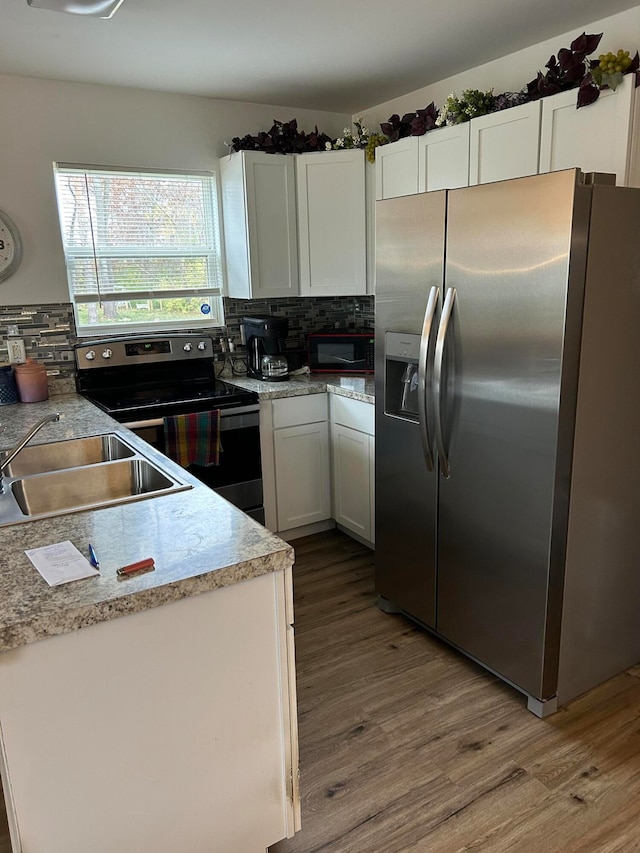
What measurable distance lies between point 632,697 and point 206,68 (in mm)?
3180

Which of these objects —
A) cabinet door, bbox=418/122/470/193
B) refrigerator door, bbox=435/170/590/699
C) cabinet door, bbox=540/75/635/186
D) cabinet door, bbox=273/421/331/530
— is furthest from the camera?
cabinet door, bbox=273/421/331/530

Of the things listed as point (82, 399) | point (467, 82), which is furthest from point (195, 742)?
point (467, 82)

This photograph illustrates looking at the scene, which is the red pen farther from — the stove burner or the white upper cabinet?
the white upper cabinet

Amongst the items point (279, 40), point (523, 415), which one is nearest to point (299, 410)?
point (523, 415)

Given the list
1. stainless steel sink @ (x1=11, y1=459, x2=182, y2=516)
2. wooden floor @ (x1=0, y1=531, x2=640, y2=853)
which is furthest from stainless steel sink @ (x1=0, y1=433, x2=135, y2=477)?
wooden floor @ (x1=0, y1=531, x2=640, y2=853)

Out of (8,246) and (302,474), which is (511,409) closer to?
(302,474)

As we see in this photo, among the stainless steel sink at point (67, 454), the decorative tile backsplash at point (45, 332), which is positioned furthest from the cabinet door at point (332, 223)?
the stainless steel sink at point (67, 454)

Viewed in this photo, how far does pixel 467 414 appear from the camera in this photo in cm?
222

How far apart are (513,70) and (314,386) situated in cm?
175

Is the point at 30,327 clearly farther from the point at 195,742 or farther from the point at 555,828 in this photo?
the point at 555,828

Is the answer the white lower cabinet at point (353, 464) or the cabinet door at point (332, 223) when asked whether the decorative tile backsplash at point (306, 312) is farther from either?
the white lower cabinet at point (353, 464)

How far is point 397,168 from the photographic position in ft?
10.6

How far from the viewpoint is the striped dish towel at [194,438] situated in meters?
3.04

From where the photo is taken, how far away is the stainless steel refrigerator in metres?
1.90
